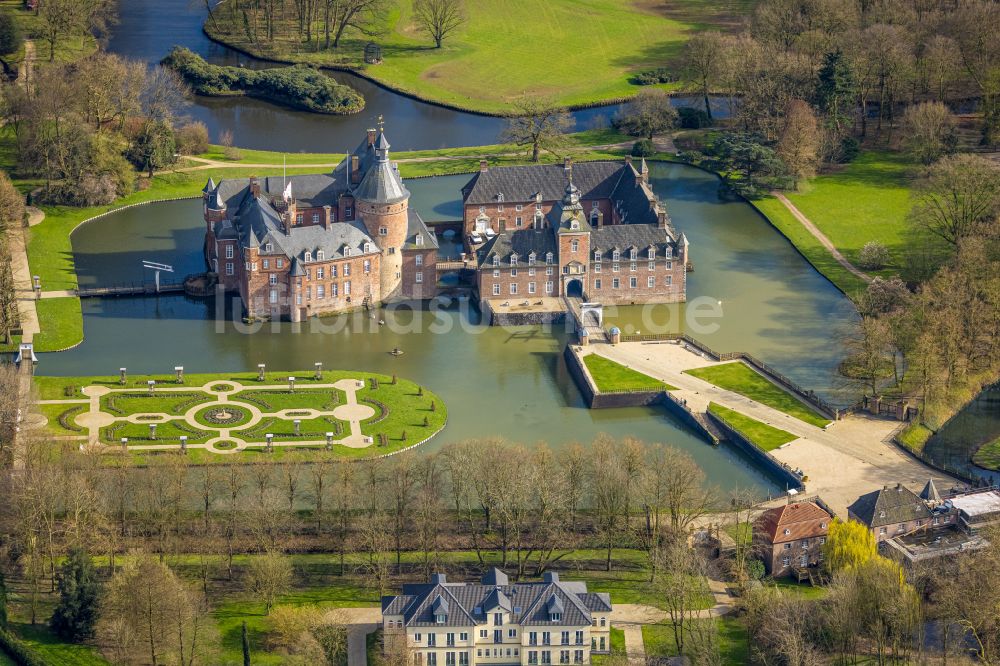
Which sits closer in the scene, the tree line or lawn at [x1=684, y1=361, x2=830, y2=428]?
lawn at [x1=684, y1=361, x2=830, y2=428]

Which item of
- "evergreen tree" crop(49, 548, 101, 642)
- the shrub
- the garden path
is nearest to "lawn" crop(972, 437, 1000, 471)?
the shrub

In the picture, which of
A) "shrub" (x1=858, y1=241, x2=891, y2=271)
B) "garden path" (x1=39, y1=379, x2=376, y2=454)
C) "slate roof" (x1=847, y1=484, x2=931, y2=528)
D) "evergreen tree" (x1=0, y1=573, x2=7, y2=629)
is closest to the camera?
"evergreen tree" (x1=0, y1=573, x2=7, y2=629)

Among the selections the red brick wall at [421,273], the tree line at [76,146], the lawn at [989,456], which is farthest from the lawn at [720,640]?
the tree line at [76,146]

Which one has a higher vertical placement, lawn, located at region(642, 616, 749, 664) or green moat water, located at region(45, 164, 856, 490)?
green moat water, located at region(45, 164, 856, 490)

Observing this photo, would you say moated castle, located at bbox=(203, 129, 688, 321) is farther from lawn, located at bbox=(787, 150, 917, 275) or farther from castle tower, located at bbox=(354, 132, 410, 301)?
lawn, located at bbox=(787, 150, 917, 275)

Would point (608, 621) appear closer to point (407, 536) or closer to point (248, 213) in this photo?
point (407, 536)

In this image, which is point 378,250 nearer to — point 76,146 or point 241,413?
point 241,413
